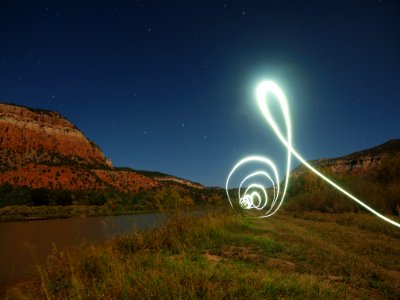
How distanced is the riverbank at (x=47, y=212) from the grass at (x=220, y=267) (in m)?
43.1

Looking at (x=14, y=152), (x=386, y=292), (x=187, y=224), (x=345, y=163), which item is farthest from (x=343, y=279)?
(x=345, y=163)

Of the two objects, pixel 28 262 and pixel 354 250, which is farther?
pixel 28 262

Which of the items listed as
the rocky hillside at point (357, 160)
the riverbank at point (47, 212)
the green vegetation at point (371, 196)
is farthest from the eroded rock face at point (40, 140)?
the green vegetation at point (371, 196)

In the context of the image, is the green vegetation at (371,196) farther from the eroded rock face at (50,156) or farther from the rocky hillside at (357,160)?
the eroded rock face at (50,156)

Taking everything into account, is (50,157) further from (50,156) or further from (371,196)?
(371,196)

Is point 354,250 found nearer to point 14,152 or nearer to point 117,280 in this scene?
point 117,280

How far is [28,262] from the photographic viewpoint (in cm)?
1706

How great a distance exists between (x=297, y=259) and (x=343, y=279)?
2.26 meters

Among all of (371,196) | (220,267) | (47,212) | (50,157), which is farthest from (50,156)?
(220,267)

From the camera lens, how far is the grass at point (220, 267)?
560 cm

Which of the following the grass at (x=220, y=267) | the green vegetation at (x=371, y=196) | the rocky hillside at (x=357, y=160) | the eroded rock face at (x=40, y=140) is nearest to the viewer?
the grass at (x=220, y=267)

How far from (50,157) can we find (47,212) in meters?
50.3

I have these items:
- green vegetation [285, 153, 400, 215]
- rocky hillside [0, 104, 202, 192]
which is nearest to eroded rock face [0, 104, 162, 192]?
rocky hillside [0, 104, 202, 192]

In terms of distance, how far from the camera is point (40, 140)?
112 metres
